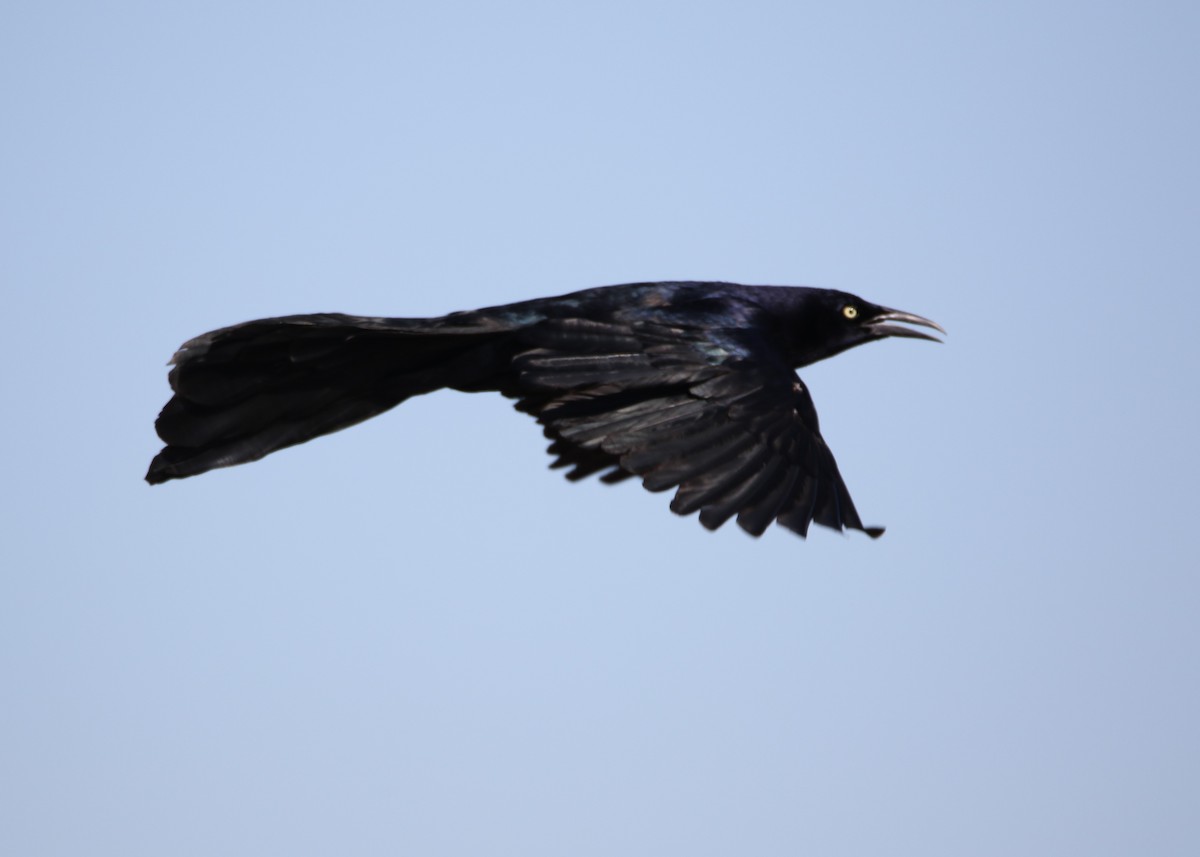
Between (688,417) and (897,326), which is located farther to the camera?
(897,326)

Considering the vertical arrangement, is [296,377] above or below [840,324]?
below

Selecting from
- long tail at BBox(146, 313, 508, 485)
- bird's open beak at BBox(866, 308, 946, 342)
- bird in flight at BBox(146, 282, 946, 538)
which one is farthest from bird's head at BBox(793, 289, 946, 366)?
long tail at BBox(146, 313, 508, 485)

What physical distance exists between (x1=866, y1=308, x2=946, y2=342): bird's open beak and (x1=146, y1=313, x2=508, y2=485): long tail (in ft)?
8.96

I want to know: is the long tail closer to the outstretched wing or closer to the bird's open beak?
the outstretched wing

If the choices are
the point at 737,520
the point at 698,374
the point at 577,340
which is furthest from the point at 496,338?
the point at 737,520

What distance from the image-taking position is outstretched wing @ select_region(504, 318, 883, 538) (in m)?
8.05

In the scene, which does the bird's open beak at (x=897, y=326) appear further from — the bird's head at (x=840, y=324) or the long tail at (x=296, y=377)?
the long tail at (x=296, y=377)

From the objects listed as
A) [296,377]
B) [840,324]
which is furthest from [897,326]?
[296,377]

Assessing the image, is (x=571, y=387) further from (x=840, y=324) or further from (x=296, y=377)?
(x=840, y=324)

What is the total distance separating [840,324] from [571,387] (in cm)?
249

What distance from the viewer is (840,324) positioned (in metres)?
10.5

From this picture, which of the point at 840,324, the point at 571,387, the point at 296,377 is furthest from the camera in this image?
the point at 840,324

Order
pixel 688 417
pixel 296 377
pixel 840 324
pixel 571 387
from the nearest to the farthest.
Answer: pixel 688 417, pixel 571 387, pixel 296 377, pixel 840 324

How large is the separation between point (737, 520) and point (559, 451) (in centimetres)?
143
